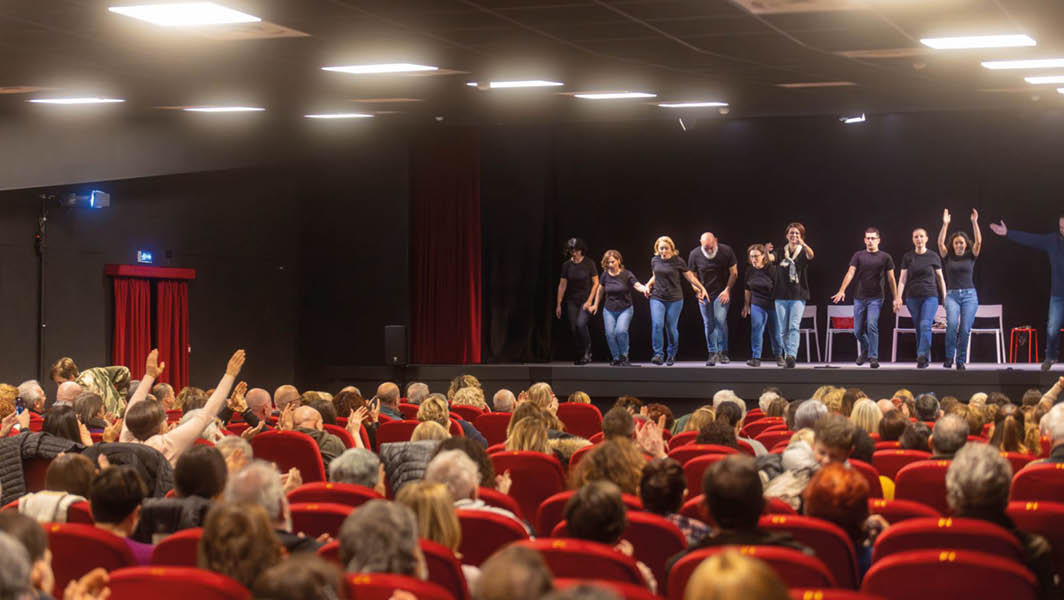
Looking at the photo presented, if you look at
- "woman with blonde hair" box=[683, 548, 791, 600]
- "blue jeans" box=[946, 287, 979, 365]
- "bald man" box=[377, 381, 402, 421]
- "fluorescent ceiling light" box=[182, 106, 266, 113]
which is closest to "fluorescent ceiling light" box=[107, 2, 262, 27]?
"bald man" box=[377, 381, 402, 421]

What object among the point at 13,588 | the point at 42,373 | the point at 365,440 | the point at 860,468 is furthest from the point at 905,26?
the point at 42,373

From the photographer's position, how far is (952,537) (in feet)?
12.6

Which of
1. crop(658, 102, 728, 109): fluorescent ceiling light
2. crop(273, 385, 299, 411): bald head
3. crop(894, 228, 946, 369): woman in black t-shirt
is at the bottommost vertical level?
crop(273, 385, 299, 411): bald head

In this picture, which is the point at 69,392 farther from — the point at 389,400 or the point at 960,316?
the point at 960,316

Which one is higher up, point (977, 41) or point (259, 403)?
point (977, 41)

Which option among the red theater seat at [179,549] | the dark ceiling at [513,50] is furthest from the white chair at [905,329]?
the red theater seat at [179,549]

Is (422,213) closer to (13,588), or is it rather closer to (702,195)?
(702,195)

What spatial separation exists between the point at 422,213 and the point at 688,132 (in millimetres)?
4039

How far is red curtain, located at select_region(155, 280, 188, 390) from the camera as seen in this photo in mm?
14180

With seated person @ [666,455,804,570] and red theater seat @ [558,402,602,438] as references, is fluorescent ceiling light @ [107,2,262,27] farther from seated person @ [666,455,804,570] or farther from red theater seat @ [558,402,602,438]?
red theater seat @ [558,402,602,438]

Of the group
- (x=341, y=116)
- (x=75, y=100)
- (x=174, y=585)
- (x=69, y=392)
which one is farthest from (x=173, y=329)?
(x=174, y=585)

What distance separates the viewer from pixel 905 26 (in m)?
7.42

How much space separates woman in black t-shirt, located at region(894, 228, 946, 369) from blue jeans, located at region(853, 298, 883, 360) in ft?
0.91

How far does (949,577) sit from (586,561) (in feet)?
3.28
